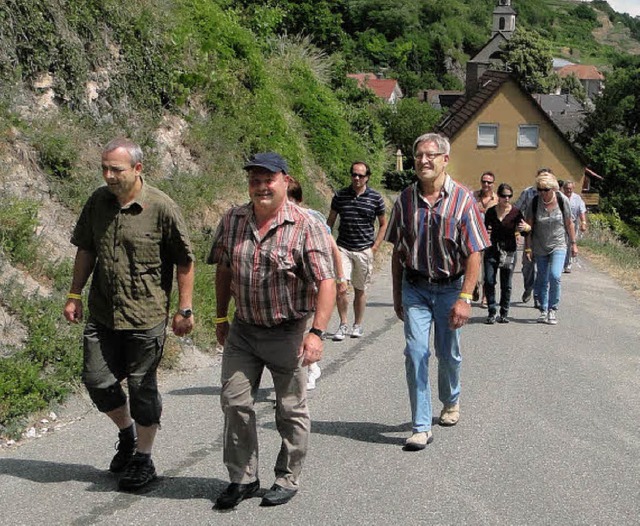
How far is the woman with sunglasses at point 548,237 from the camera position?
1275 centimetres

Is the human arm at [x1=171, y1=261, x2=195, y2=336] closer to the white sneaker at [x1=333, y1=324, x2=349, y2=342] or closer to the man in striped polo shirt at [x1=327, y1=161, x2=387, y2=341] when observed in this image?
the man in striped polo shirt at [x1=327, y1=161, x2=387, y2=341]

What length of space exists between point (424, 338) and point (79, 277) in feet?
7.68

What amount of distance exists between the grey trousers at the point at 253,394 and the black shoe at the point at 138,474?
53 cm

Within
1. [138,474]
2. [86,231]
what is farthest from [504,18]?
[138,474]

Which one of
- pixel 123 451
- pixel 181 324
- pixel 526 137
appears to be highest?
pixel 526 137

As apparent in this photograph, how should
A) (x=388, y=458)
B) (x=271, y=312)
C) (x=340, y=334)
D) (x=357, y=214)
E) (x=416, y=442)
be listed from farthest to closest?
(x=340, y=334)
(x=357, y=214)
(x=416, y=442)
(x=388, y=458)
(x=271, y=312)

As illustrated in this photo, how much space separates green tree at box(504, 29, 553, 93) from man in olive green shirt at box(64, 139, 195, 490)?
351 ft

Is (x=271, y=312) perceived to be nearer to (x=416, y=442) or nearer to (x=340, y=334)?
(x=416, y=442)

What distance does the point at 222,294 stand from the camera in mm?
5719

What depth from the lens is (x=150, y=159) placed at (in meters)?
13.2

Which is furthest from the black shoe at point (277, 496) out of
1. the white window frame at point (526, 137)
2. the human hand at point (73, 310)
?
the white window frame at point (526, 137)

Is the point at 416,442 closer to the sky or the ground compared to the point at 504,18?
closer to the ground

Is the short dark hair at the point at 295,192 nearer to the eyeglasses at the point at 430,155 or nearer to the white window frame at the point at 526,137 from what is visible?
the eyeglasses at the point at 430,155

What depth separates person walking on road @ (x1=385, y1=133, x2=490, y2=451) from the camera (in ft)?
22.0
